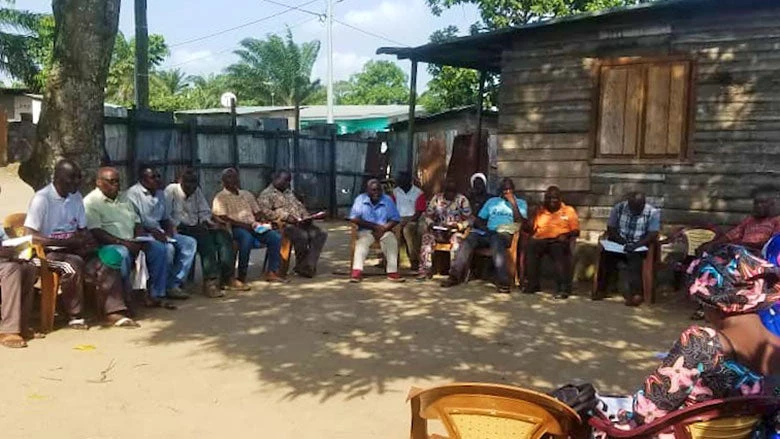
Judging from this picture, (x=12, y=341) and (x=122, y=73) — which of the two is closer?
(x=12, y=341)

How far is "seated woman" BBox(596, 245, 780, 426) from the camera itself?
2.50 m

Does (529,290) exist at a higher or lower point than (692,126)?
lower

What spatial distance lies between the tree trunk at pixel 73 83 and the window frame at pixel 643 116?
5.55 meters

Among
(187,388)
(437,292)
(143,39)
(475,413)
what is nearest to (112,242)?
(187,388)

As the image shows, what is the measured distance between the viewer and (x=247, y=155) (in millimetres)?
13805

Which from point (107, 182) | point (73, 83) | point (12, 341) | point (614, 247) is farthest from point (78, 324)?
point (614, 247)

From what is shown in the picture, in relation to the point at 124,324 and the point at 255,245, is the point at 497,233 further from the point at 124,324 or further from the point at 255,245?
the point at 124,324

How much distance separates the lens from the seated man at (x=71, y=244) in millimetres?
5934

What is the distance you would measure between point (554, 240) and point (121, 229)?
458cm

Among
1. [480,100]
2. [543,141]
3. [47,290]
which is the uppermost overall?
[480,100]

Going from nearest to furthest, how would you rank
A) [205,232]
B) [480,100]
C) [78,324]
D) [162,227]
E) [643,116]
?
[78,324] < [162,227] < [205,232] < [643,116] < [480,100]

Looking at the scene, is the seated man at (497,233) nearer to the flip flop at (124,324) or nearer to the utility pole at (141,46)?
the flip flop at (124,324)

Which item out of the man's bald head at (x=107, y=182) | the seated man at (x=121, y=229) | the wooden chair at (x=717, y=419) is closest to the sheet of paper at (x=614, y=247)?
the seated man at (x=121, y=229)

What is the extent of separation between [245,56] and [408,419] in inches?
1267
